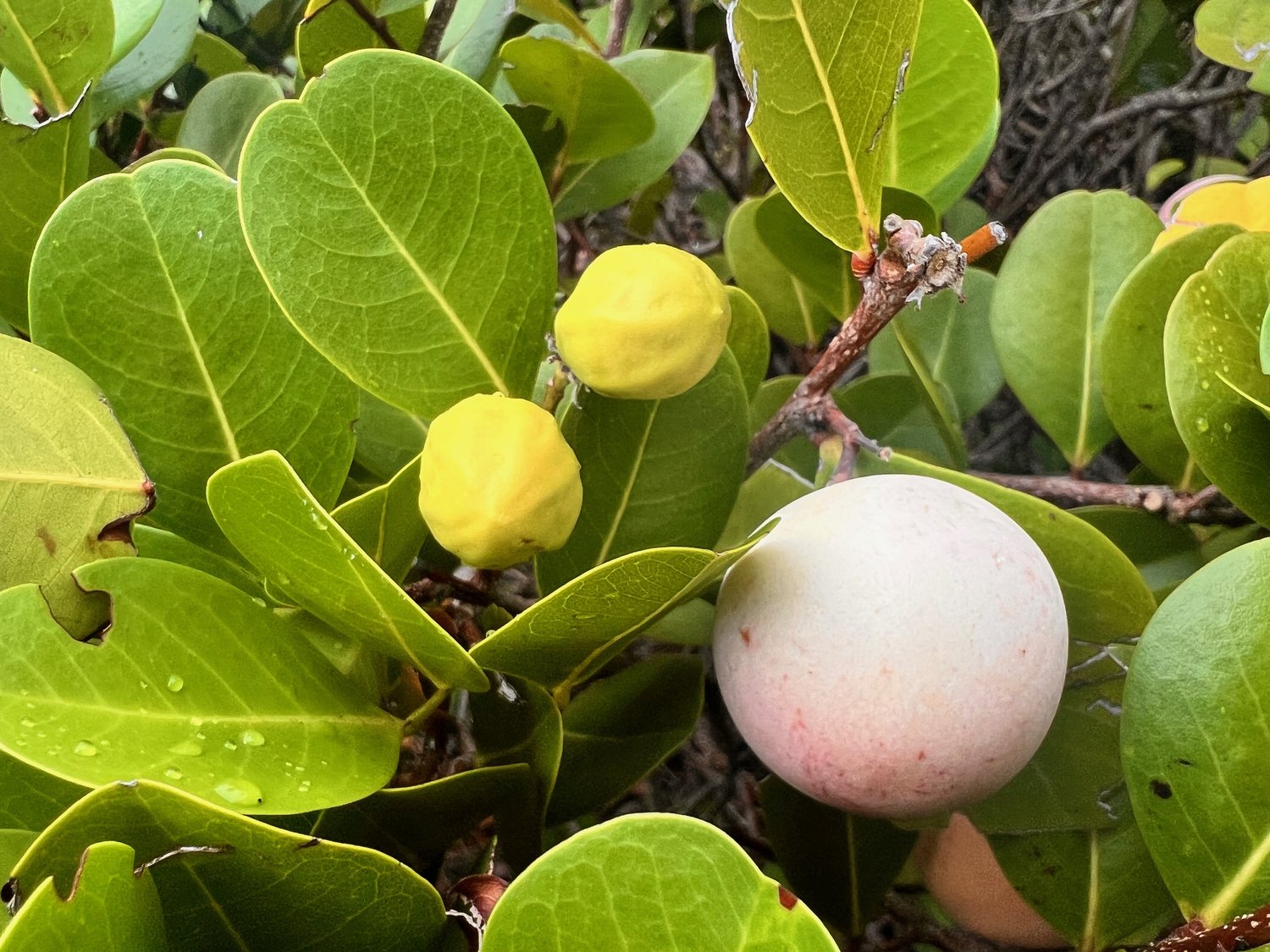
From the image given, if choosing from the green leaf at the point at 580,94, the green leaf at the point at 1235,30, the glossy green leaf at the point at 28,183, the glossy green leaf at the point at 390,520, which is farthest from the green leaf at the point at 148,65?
the green leaf at the point at 1235,30

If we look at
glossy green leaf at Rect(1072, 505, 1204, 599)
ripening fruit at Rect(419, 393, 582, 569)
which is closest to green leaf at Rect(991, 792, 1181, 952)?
glossy green leaf at Rect(1072, 505, 1204, 599)

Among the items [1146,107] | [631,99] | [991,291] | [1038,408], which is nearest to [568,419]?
[631,99]

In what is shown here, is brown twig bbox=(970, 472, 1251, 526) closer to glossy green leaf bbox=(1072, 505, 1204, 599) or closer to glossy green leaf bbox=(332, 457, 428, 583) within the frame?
glossy green leaf bbox=(1072, 505, 1204, 599)

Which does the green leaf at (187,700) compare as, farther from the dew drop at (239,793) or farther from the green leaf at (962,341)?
the green leaf at (962,341)

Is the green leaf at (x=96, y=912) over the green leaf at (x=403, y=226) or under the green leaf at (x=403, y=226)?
under

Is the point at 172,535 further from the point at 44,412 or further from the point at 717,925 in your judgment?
the point at 717,925

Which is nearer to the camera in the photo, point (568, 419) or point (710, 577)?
point (710, 577)
